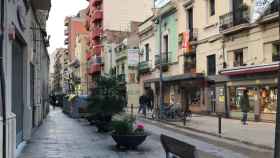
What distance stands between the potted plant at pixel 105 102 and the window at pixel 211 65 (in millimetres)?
12195

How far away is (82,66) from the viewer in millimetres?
98500

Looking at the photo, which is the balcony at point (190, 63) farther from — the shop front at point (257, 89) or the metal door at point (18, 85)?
the metal door at point (18, 85)

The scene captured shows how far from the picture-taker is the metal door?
1232 cm

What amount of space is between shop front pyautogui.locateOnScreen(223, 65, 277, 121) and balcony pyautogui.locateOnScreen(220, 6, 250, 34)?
100 inches

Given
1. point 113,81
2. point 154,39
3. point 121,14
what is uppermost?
point 121,14

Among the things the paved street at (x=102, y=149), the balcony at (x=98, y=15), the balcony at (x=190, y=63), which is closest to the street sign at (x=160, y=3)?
the balcony at (x=190, y=63)

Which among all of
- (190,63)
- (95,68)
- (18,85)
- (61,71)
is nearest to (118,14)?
(95,68)

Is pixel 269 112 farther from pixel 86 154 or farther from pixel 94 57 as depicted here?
pixel 94 57

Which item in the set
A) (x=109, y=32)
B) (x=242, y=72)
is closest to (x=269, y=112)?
(x=242, y=72)

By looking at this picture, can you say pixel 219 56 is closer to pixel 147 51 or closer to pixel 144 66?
pixel 147 51

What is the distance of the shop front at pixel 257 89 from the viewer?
936 inches

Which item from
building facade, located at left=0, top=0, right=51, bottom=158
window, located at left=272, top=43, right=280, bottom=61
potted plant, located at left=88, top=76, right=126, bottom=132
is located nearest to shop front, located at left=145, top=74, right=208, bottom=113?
window, located at left=272, top=43, right=280, bottom=61

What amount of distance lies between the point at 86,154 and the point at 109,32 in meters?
57.5

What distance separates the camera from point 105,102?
18625 millimetres
